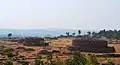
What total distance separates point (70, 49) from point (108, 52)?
944 centimetres

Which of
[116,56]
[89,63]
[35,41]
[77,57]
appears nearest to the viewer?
[89,63]

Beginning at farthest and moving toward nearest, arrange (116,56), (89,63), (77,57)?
(116,56), (77,57), (89,63)

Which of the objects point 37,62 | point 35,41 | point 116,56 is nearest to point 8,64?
point 37,62

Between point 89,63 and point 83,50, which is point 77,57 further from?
point 83,50

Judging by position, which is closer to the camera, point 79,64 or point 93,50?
point 79,64

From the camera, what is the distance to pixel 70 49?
273ft

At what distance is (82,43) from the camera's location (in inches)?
3211

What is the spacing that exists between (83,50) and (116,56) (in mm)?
10673

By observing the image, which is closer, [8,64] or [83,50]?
[8,64]

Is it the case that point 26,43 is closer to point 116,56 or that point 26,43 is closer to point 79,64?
point 116,56

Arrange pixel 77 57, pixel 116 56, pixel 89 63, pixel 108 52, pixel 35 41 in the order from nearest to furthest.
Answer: pixel 89 63
pixel 77 57
pixel 116 56
pixel 108 52
pixel 35 41

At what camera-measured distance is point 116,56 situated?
73.4 meters

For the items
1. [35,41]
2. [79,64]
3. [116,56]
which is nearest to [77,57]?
[79,64]

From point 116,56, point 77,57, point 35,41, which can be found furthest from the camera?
point 35,41
